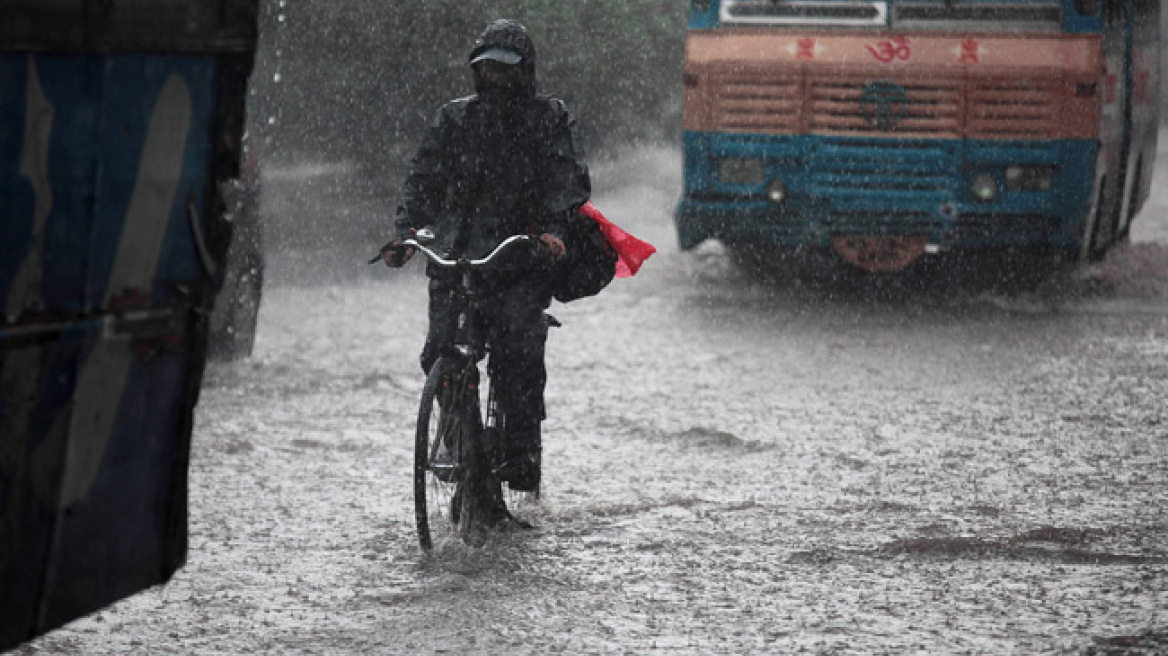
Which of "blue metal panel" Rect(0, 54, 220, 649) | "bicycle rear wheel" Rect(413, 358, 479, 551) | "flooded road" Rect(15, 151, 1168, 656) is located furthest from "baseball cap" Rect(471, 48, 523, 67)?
"blue metal panel" Rect(0, 54, 220, 649)

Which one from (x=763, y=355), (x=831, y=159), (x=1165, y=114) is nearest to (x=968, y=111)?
(x=831, y=159)

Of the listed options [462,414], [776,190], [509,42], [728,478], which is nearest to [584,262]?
[462,414]

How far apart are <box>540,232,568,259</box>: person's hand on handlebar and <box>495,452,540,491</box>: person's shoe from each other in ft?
2.77

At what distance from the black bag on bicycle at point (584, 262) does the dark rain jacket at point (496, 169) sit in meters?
0.09

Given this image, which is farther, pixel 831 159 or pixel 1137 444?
pixel 831 159

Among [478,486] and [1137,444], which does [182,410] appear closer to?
[478,486]

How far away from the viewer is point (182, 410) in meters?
3.57

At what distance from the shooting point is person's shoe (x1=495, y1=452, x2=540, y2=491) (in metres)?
6.82

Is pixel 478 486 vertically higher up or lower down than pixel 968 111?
lower down

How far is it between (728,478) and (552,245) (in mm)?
1831

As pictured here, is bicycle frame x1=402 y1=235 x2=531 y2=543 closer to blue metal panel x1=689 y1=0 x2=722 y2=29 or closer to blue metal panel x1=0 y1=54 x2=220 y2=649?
blue metal panel x1=0 y1=54 x2=220 y2=649

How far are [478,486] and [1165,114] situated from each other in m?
29.9

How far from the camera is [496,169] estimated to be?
6.68 m

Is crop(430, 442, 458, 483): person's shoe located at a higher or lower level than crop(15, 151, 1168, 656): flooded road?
higher
